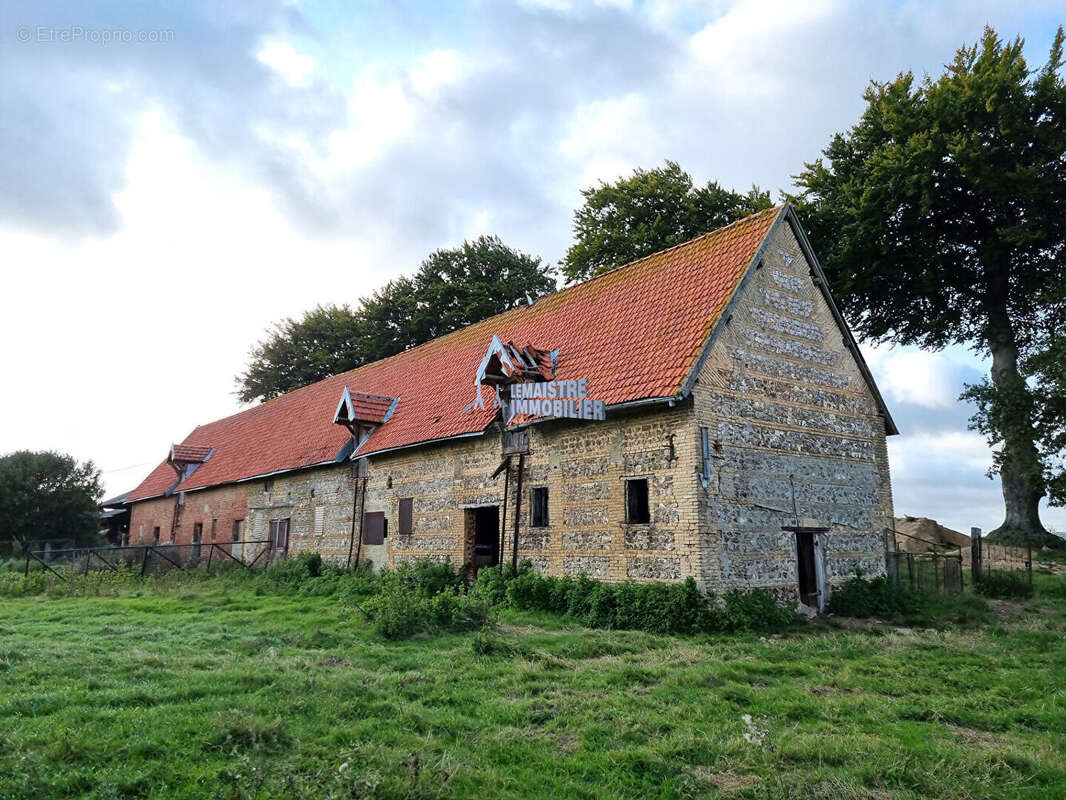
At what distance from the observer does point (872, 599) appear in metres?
15.0

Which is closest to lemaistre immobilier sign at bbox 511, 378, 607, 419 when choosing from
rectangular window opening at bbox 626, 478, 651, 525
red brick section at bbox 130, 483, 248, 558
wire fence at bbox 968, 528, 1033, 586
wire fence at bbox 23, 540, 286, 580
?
rectangular window opening at bbox 626, 478, 651, 525

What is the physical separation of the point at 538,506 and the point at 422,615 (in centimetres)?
449

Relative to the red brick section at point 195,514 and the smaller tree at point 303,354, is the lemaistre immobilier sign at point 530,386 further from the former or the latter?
the smaller tree at point 303,354

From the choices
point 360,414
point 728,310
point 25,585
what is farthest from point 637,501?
point 25,585

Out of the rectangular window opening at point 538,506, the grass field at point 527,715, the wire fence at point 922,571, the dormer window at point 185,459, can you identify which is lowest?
the grass field at point 527,715

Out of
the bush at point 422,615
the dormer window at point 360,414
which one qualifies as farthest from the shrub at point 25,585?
the bush at point 422,615

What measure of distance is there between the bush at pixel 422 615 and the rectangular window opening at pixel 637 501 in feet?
11.0

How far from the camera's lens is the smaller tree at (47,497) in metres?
34.8

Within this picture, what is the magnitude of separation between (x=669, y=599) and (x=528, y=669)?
4192 mm

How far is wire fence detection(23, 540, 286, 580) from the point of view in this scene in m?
23.5

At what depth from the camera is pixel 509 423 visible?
16.5 meters

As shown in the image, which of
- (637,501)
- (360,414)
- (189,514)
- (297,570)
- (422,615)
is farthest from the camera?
(189,514)

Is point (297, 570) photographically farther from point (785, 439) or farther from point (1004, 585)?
point (1004, 585)

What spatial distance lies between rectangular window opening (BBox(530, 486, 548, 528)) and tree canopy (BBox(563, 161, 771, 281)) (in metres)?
17.1
